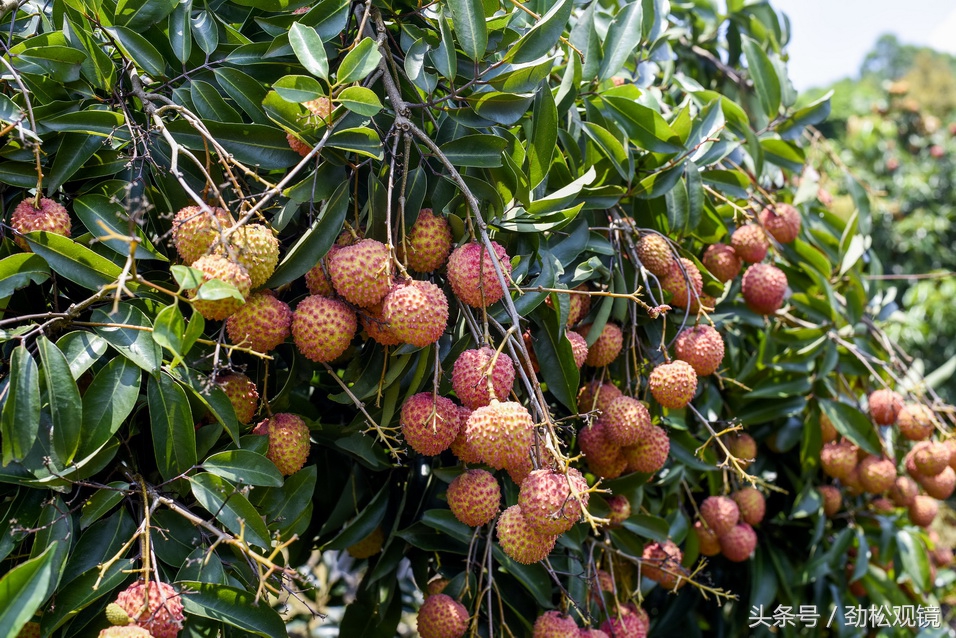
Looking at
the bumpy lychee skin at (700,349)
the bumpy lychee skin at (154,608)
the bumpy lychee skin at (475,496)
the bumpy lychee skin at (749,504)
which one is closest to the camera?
the bumpy lychee skin at (154,608)

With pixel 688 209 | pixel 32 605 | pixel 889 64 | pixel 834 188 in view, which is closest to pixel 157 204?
pixel 32 605

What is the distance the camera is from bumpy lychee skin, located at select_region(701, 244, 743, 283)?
1.52 meters

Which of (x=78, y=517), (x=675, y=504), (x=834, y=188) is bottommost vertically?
(x=834, y=188)

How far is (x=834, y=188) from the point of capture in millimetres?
5754

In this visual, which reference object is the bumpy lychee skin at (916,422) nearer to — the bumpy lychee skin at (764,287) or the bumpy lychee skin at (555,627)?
the bumpy lychee skin at (764,287)

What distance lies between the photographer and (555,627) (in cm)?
112

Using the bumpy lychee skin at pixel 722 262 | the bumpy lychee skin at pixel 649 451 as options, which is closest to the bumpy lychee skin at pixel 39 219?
the bumpy lychee skin at pixel 649 451

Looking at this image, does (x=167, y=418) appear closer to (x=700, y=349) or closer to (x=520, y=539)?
(x=520, y=539)

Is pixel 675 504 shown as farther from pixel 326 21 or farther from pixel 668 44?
pixel 326 21

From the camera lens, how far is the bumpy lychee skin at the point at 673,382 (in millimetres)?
1194

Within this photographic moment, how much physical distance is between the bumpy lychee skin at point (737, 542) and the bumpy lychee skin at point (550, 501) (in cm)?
90

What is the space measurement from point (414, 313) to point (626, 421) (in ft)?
1.41

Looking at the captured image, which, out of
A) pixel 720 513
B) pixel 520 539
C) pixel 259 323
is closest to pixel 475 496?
pixel 520 539

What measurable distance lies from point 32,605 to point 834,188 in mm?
6032
